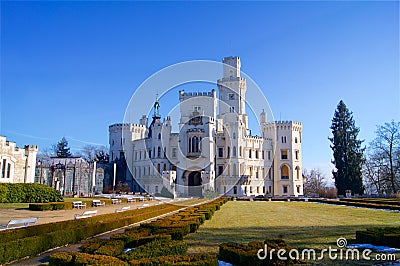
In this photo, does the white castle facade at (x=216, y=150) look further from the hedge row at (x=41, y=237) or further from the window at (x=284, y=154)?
the hedge row at (x=41, y=237)

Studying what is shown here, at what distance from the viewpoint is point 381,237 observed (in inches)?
372

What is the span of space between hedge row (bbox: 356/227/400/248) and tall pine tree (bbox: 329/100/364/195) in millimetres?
47839

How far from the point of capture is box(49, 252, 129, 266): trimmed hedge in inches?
256

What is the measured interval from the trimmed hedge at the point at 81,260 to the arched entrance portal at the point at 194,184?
51933 millimetres

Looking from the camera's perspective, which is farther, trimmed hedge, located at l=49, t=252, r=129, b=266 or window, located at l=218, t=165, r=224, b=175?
window, located at l=218, t=165, r=224, b=175

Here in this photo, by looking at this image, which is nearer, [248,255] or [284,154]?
[248,255]

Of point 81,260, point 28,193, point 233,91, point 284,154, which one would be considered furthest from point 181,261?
point 233,91

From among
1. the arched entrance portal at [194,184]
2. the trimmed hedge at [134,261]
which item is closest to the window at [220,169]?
the arched entrance portal at [194,184]

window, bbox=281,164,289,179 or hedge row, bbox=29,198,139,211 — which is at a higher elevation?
window, bbox=281,164,289,179

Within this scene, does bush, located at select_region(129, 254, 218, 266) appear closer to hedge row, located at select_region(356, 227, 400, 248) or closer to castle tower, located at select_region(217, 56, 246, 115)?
hedge row, located at select_region(356, 227, 400, 248)

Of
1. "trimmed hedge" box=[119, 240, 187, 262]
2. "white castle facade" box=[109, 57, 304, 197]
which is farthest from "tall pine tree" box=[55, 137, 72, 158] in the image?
"trimmed hedge" box=[119, 240, 187, 262]

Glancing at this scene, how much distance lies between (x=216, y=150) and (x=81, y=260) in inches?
2218

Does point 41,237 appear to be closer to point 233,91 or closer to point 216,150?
point 216,150

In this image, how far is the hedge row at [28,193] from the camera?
26.8 metres
